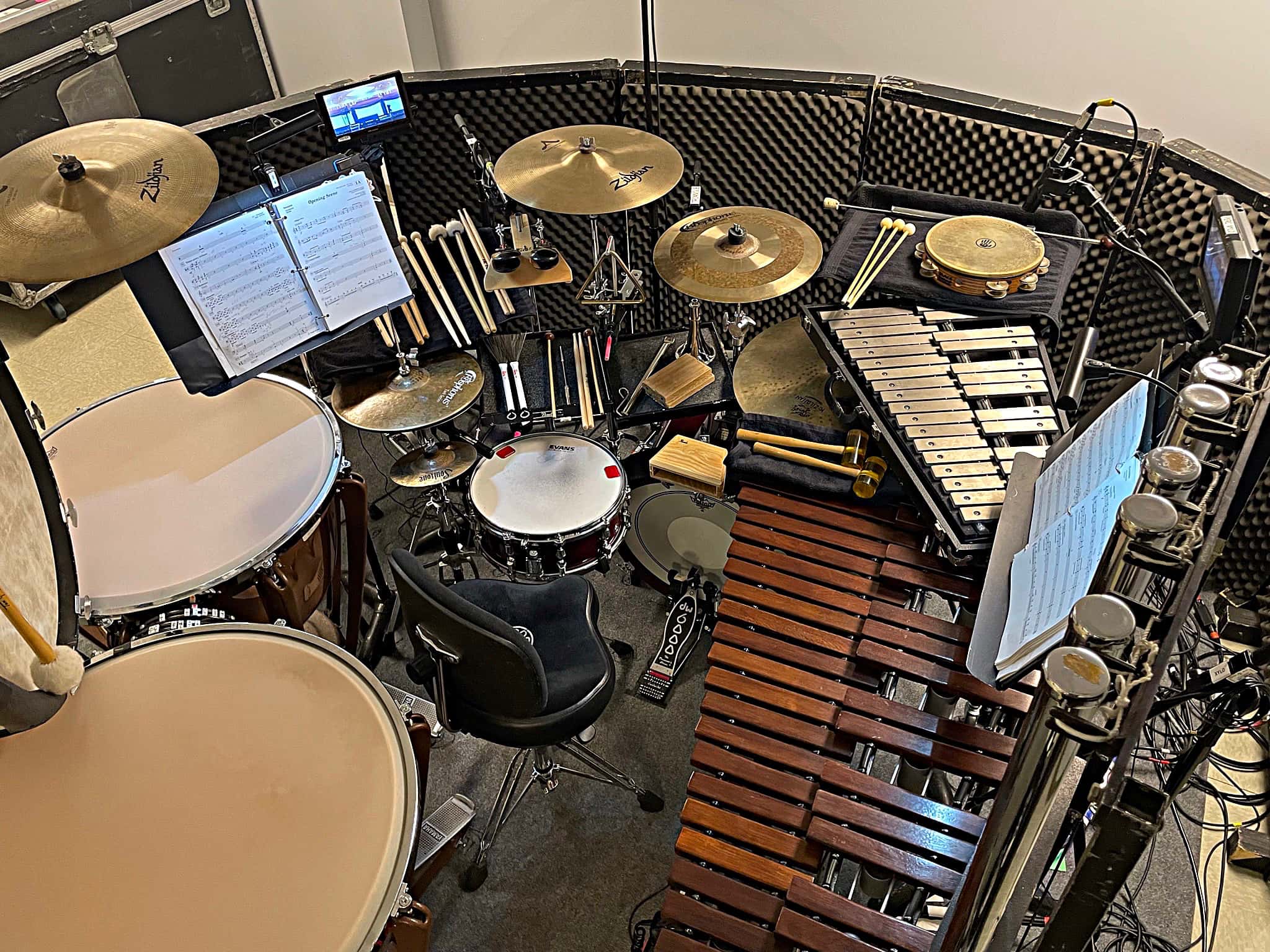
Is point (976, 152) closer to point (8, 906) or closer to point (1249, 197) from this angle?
point (1249, 197)

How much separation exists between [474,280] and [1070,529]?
8.00ft

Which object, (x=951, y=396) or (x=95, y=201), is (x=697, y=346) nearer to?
(x=951, y=396)

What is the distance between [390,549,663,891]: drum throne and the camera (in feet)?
7.44

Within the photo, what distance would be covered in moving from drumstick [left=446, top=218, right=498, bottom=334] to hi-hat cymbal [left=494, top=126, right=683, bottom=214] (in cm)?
58

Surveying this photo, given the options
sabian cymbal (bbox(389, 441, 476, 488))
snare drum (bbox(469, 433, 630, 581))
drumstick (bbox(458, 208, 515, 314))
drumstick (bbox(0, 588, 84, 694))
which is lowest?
sabian cymbal (bbox(389, 441, 476, 488))

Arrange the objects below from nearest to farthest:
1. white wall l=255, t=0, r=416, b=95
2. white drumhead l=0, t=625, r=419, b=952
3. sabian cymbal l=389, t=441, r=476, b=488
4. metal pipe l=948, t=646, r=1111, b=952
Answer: metal pipe l=948, t=646, r=1111, b=952, white drumhead l=0, t=625, r=419, b=952, sabian cymbal l=389, t=441, r=476, b=488, white wall l=255, t=0, r=416, b=95

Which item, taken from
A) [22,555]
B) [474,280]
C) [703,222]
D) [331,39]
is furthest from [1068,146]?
[331,39]

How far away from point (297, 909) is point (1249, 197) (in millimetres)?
3398

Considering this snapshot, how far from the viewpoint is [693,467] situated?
309cm

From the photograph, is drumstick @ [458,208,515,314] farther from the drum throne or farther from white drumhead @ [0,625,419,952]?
white drumhead @ [0,625,419,952]

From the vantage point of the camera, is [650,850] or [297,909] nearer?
[297,909]

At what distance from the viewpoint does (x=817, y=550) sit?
9.03ft

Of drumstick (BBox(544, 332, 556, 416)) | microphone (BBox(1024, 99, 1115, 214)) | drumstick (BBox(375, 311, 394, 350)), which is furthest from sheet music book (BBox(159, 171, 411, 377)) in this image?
microphone (BBox(1024, 99, 1115, 214))

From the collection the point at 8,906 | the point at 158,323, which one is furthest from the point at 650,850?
the point at 158,323
